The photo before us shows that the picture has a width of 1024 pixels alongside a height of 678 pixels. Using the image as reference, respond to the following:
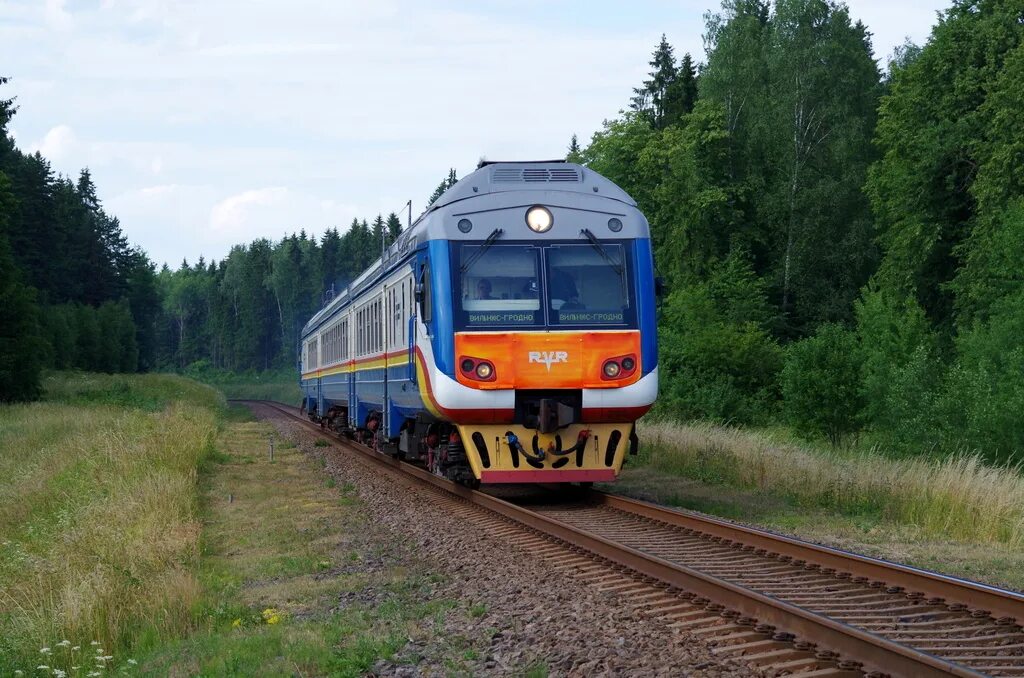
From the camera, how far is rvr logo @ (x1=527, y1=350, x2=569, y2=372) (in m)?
12.2

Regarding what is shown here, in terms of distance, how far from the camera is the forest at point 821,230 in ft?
94.2

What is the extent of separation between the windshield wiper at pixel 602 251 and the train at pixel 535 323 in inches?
0.5

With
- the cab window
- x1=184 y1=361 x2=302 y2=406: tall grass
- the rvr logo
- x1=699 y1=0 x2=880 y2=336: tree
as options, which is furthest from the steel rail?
x1=184 y1=361 x2=302 y2=406: tall grass

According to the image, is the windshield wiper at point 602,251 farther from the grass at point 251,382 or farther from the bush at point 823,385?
the grass at point 251,382

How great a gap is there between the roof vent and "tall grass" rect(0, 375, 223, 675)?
513cm

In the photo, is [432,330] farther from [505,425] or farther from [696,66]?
[696,66]

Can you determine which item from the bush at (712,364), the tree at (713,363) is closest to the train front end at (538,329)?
the bush at (712,364)

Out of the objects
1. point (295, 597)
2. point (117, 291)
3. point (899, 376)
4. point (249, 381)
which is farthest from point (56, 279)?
point (295, 597)

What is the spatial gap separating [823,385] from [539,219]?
17726 millimetres

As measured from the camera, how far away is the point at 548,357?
12250 millimetres

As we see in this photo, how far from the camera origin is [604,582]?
26.8ft

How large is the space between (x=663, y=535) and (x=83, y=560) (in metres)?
5.15

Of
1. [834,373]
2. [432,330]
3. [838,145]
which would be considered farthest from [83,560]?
[838,145]

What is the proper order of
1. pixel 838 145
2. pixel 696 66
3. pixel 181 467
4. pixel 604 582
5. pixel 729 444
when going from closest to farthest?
1. pixel 604 582
2. pixel 181 467
3. pixel 729 444
4. pixel 838 145
5. pixel 696 66
